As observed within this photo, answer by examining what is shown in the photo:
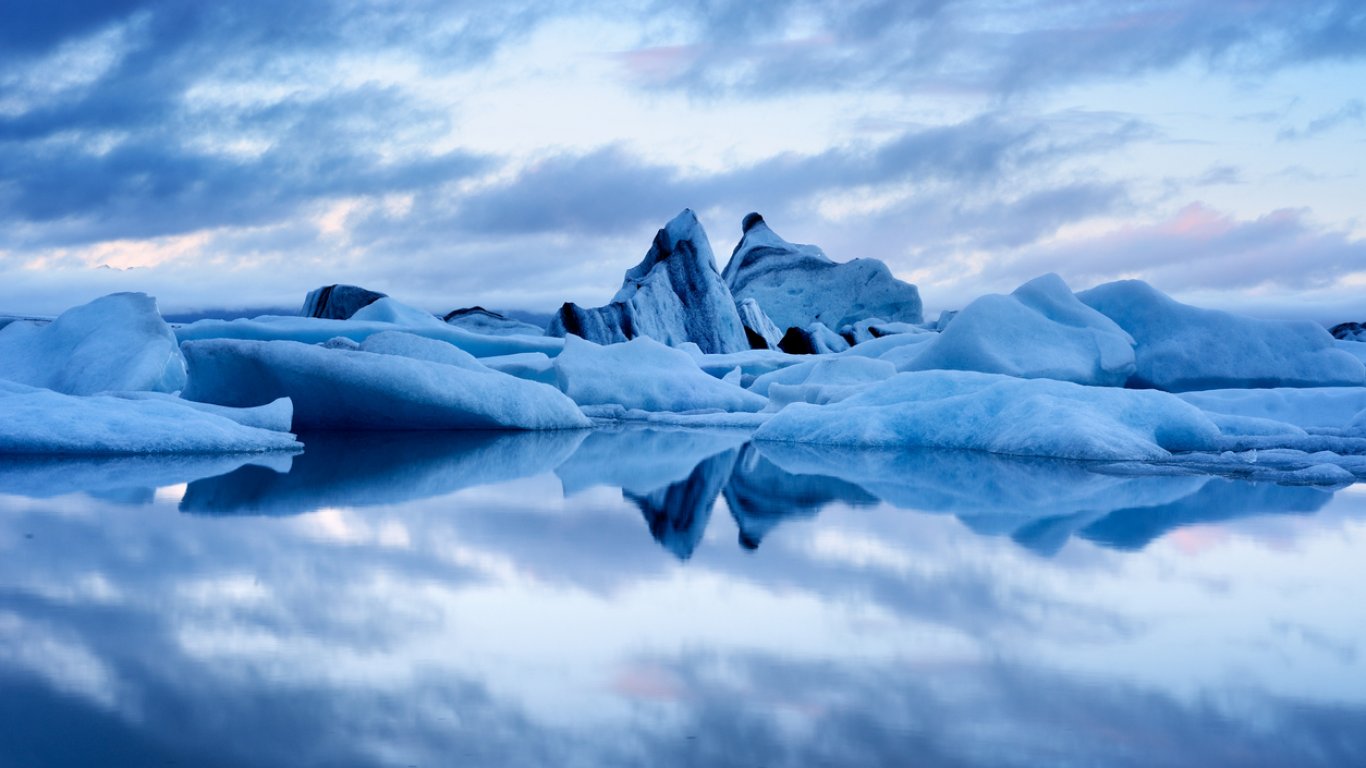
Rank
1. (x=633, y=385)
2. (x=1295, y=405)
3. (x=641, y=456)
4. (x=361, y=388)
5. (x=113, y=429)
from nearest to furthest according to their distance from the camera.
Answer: (x=113, y=429) → (x=641, y=456) → (x=361, y=388) → (x=1295, y=405) → (x=633, y=385)

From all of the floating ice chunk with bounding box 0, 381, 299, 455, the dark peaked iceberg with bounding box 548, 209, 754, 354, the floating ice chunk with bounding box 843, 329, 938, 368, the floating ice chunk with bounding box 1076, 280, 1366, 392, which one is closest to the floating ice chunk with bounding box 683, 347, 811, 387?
the floating ice chunk with bounding box 843, 329, 938, 368

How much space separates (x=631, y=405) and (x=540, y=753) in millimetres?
10134

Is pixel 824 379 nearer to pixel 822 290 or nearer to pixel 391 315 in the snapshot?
pixel 391 315

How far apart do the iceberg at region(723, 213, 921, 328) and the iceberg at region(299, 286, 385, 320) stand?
9.20 m

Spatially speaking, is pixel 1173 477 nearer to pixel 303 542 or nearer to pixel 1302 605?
pixel 1302 605

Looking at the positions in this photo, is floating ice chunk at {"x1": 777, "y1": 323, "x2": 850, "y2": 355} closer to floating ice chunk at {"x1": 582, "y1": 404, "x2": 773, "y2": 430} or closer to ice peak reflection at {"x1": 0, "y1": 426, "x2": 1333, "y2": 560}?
floating ice chunk at {"x1": 582, "y1": 404, "x2": 773, "y2": 430}

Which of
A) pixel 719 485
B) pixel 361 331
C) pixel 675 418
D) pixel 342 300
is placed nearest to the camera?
pixel 719 485

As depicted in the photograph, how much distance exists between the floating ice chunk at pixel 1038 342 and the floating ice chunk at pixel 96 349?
679cm

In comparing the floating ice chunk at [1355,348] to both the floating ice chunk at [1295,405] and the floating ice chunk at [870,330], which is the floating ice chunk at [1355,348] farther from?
the floating ice chunk at [1295,405]

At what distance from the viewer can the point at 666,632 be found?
6.70 ft

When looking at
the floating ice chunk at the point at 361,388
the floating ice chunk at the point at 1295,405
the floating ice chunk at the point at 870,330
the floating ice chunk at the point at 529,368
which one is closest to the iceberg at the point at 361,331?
the floating ice chunk at the point at 529,368

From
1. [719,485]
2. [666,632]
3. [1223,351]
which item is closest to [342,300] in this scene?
[1223,351]

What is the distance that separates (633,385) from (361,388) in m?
3.99

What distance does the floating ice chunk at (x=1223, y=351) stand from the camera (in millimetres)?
11781
